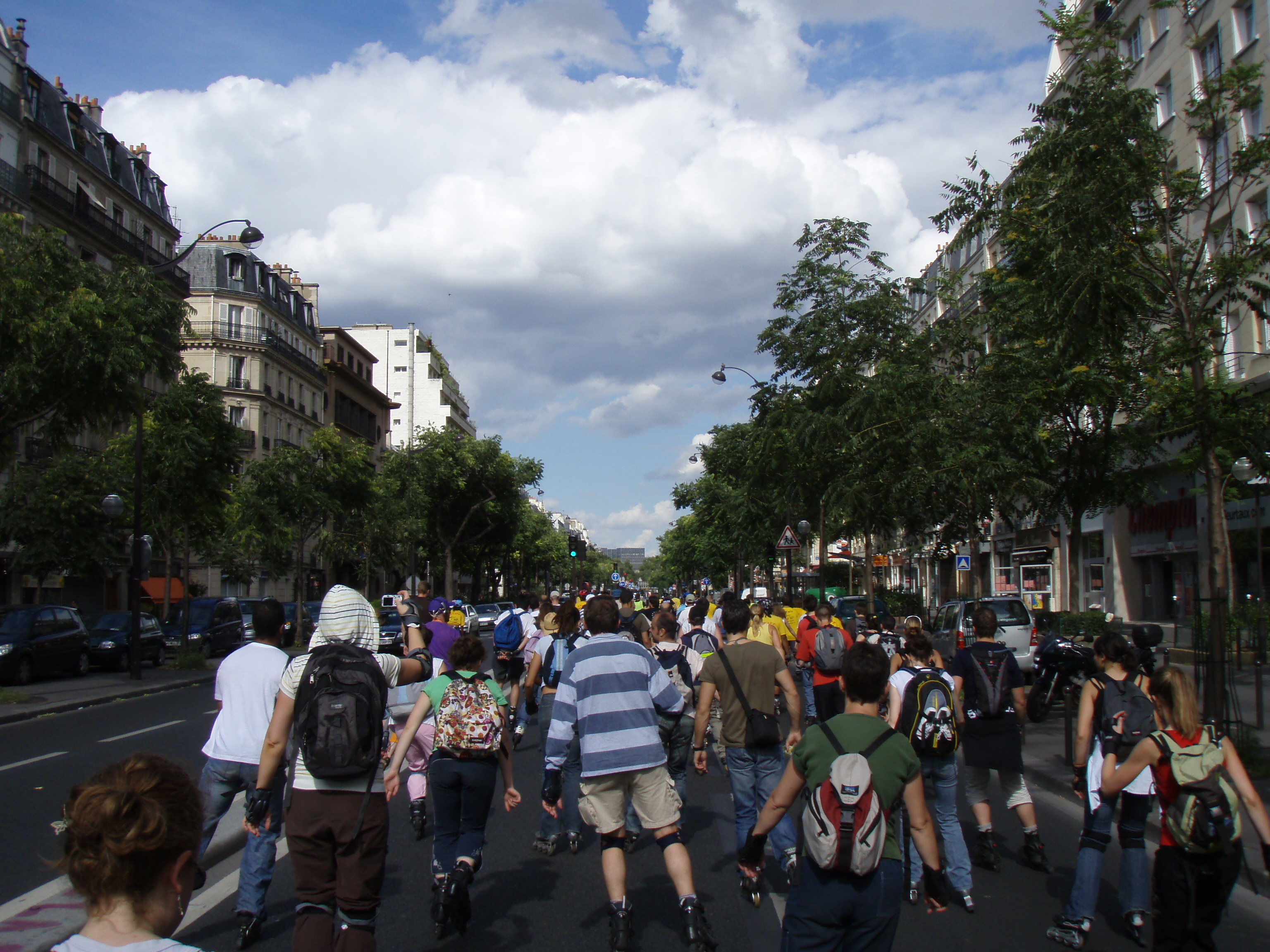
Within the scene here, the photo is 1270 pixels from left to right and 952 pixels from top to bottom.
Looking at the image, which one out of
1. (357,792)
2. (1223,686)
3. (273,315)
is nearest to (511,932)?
(357,792)

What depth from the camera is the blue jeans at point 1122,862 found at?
17.5ft

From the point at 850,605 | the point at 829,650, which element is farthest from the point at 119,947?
the point at 850,605

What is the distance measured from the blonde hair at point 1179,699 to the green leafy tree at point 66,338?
54.6 feet

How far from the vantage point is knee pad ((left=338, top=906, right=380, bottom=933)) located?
4.18 metres

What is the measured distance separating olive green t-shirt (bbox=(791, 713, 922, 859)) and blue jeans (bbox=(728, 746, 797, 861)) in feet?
8.46

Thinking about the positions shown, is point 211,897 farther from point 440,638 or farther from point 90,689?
point 90,689

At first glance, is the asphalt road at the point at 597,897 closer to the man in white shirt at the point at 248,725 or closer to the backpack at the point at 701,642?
the man in white shirt at the point at 248,725

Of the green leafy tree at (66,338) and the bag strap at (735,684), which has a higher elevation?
the green leafy tree at (66,338)

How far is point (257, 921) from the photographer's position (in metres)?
5.31

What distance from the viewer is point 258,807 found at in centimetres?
502

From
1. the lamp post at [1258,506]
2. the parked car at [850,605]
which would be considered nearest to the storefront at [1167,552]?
the parked car at [850,605]

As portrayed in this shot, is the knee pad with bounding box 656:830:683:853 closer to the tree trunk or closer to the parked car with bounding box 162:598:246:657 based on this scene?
the tree trunk

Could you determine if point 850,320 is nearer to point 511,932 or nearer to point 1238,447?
point 1238,447

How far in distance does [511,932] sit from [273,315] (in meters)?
61.1
